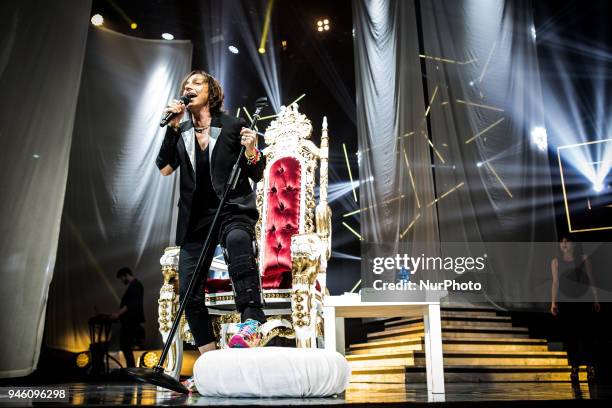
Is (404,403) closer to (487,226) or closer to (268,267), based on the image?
(268,267)

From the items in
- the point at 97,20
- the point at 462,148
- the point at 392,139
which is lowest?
the point at 462,148

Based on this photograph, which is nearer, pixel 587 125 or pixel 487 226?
pixel 487 226

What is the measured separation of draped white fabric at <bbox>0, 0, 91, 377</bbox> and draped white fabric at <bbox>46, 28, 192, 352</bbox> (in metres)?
1.89

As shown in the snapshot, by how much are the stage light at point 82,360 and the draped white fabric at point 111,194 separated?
0.49 ft

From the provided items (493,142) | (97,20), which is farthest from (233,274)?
(97,20)

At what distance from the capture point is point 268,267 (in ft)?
9.40

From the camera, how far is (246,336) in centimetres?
166

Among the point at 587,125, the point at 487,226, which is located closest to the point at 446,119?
the point at 487,226

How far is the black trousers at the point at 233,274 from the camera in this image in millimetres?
1918

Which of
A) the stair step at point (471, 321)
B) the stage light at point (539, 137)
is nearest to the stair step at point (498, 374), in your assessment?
the stair step at point (471, 321)

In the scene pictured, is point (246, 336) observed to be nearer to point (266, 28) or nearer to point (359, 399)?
point (359, 399)

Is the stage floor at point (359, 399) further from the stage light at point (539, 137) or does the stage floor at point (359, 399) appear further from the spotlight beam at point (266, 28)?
the spotlight beam at point (266, 28)

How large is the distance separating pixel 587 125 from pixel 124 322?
548 centimetres

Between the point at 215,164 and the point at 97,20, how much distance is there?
443cm
